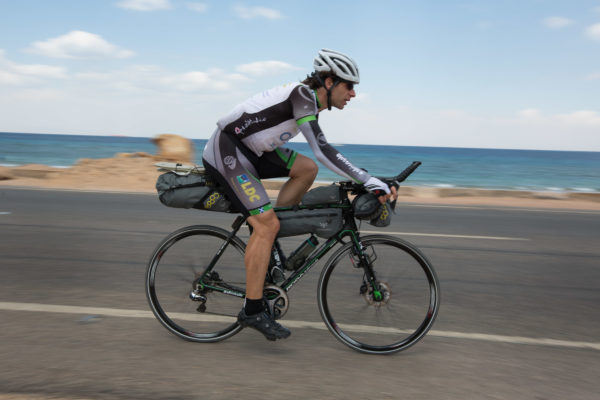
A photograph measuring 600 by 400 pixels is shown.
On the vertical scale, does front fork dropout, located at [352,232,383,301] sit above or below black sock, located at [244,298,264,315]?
above

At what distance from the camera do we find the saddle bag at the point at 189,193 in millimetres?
3312

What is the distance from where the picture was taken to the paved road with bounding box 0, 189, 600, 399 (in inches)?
109

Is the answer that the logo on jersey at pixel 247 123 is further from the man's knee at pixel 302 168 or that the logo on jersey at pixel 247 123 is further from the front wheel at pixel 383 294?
the front wheel at pixel 383 294

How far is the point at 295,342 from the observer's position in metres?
3.43

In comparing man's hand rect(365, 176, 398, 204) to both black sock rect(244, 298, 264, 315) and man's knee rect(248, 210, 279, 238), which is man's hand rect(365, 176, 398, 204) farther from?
black sock rect(244, 298, 264, 315)

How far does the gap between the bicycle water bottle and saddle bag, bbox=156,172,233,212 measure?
0.53m

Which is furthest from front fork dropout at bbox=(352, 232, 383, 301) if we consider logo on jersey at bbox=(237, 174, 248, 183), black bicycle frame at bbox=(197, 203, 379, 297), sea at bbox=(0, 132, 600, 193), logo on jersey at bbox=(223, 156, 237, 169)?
sea at bbox=(0, 132, 600, 193)

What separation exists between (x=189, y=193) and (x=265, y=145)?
0.59m

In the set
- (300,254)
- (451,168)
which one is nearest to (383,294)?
(300,254)

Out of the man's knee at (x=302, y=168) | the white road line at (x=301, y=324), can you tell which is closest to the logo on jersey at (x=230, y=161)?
the man's knee at (x=302, y=168)

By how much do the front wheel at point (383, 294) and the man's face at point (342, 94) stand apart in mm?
901

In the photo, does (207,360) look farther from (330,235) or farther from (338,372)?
(330,235)

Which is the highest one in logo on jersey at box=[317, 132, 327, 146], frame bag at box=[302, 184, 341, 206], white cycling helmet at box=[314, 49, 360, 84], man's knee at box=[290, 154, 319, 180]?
white cycling helmet at box=[314, 49, 360, 84]

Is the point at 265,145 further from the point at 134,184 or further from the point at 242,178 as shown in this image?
the point at 134,184
